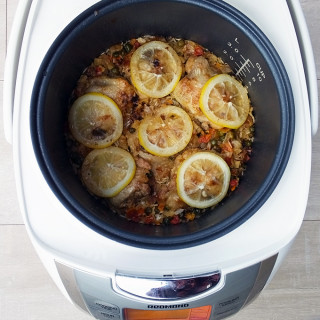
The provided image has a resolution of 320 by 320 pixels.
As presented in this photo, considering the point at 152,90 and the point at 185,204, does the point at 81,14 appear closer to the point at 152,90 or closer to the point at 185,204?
the point at 152,90

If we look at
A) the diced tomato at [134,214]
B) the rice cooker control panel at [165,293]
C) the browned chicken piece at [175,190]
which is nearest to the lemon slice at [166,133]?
the browned chicken piece at [175,190]

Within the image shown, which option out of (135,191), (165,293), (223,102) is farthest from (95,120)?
(165,293)

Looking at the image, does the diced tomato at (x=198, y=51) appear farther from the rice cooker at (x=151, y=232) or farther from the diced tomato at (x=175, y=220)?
the diced tomato at (x=175, y=220)

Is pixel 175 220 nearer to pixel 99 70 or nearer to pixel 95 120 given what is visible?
pixel 95 120

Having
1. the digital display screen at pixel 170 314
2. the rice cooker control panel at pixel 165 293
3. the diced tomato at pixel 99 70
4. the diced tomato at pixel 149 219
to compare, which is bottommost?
the digital display screen at pixel 170 314

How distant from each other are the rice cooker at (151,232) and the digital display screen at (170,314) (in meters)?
0.04

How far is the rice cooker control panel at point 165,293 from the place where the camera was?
995mm

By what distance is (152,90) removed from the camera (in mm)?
1155

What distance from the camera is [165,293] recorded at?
39.7 inches

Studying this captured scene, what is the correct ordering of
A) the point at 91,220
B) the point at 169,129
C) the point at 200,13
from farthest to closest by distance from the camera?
the point at 169,129 < the point at 200,13 < the point at 91,220

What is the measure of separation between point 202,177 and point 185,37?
0.36m

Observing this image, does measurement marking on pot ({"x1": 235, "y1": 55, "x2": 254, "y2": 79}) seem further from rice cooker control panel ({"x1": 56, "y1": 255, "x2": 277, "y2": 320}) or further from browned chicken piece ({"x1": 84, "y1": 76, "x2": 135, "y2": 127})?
rice cooker control panel ({"x1": 56, "y1": 255, "x2": 277, "y2": 320})

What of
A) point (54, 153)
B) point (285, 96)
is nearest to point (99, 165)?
point (54, 153)

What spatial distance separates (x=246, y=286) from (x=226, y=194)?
0.22m
